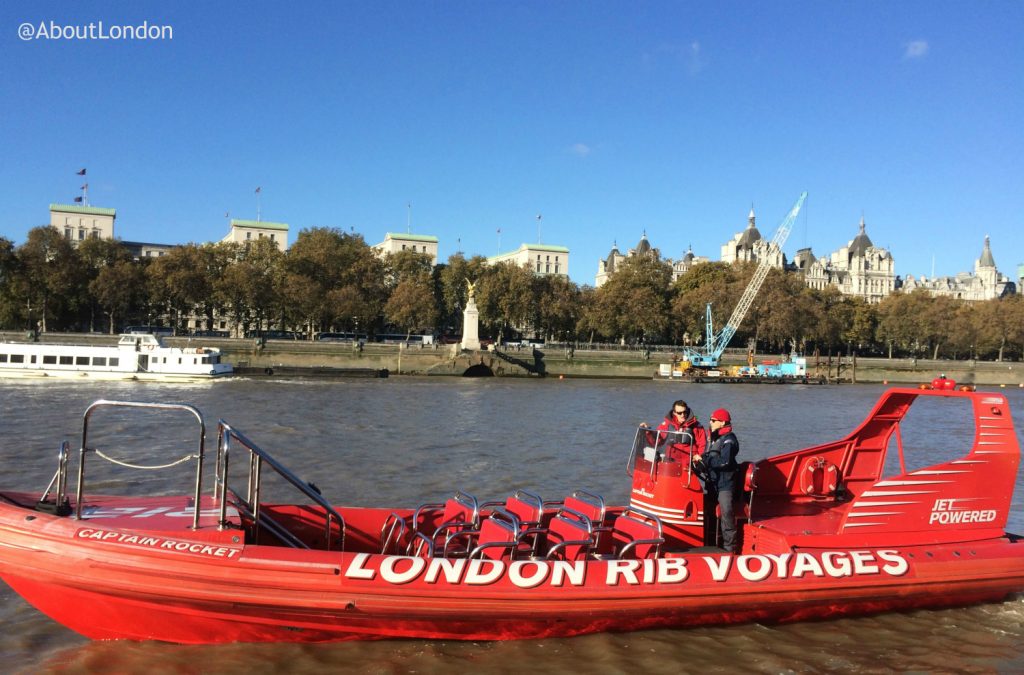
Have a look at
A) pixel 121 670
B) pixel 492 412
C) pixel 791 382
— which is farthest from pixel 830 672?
pixel 791 382

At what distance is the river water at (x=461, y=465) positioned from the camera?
27.4 feet

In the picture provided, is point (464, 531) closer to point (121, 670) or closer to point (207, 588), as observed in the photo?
point (207, 588)

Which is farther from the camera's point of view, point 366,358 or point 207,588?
point 366,358

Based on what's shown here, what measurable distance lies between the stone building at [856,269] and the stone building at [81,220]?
14633 cm

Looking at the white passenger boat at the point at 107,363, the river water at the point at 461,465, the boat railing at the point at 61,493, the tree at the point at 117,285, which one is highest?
the tree at the point at 117,285

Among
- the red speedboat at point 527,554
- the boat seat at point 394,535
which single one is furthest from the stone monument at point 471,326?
the boat seat at point 394,535

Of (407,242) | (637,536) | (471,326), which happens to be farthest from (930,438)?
(407,242)

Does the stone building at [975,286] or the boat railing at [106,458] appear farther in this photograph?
Result: the stone building at [975,286]

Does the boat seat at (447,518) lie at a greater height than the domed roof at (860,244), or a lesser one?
lesser

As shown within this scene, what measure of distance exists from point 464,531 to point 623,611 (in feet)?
6.89

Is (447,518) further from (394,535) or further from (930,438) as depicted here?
(930,438)

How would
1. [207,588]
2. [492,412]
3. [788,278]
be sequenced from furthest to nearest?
1. [788,278]
2. [492,412]
3. [207,588]

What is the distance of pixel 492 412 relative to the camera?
121ft

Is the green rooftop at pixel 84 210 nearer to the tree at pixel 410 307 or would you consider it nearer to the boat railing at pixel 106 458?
the tree at pixel 410 307
